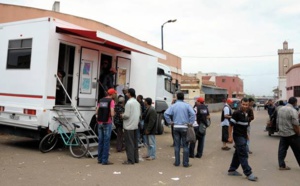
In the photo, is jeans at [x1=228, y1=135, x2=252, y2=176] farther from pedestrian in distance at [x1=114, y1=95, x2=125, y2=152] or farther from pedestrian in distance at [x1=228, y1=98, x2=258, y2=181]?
pedestrian in distance at [x1=114, y1=95, x2=125, y2=152]

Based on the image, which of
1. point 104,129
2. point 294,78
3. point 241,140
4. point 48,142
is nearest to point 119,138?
point 104,129

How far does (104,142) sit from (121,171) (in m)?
0.98

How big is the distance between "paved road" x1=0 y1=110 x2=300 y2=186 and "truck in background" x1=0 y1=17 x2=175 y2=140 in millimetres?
924

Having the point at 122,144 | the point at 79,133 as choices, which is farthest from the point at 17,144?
the point at 122,144

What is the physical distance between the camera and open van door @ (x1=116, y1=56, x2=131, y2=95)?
10.4 m

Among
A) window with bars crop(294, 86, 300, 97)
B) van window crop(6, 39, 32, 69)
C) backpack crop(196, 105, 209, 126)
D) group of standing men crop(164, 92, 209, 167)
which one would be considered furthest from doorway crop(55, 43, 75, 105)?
window with bars crop(294, 86, 300, 97)

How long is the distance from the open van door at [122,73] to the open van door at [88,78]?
1.18 meters

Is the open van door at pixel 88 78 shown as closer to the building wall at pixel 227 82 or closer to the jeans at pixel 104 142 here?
the jeans at pixel 104 142

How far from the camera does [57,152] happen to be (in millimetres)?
8672

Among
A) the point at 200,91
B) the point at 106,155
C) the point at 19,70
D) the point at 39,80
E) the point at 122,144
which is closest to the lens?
the point at 106,155

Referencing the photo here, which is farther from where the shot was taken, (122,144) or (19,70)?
(122,144)

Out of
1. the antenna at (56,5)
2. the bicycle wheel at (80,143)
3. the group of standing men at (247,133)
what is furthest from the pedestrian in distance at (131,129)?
the antenna at (56,5)

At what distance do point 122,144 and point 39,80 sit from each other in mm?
3254

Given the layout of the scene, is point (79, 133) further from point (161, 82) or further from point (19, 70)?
point (161, 82)
